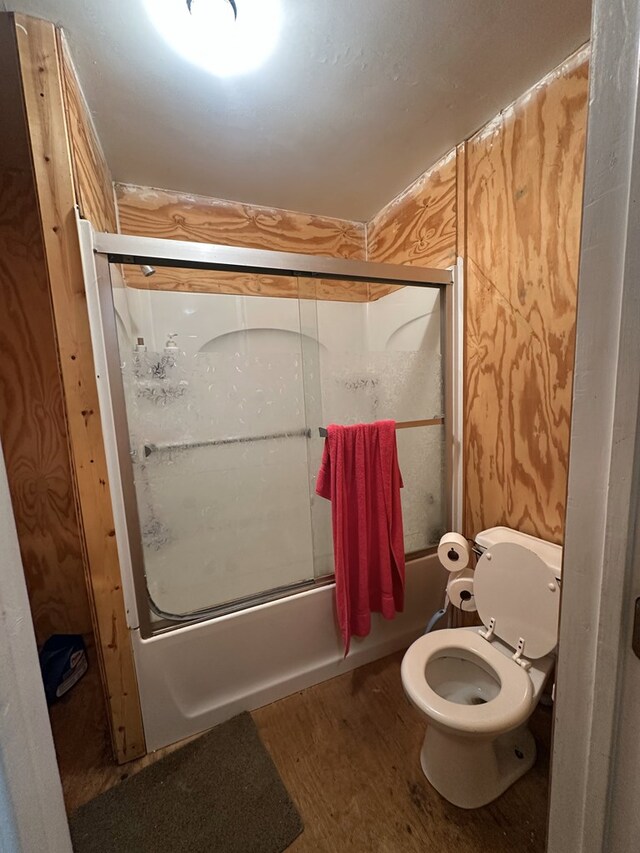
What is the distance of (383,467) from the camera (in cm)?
153

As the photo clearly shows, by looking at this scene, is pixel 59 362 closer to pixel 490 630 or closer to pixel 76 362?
pixel 76 362

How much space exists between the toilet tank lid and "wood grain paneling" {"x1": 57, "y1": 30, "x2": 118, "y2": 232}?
1.87 metres

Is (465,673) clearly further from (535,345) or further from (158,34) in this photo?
(158,34)

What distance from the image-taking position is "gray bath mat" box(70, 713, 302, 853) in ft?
3.30

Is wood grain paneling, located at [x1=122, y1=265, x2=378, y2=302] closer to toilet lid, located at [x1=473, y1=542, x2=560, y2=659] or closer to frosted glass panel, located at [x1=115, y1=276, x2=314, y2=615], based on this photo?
frosted glass panel, located at [x1=115, y1=276, x2=314, y2=615]

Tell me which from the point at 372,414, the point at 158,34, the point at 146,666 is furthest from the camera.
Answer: the point at 372,414

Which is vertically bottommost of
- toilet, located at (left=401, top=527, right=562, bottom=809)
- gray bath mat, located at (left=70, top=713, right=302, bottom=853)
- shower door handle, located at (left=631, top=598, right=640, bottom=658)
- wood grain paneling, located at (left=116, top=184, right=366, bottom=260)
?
gray bath mat, located at (left=70, top=713, right=302, bottom=853)

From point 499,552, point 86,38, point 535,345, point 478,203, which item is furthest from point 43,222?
point 499,552

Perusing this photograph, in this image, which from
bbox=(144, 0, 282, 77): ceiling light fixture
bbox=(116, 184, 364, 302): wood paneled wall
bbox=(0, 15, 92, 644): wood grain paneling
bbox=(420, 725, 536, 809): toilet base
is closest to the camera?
bbox=(144, 0, 282, 77): ceiling light fixture

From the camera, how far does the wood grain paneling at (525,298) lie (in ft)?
3.79

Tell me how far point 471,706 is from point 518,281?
1.49m

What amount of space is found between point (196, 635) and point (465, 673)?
3.47 feet

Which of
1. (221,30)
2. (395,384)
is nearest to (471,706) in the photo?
(395,384)

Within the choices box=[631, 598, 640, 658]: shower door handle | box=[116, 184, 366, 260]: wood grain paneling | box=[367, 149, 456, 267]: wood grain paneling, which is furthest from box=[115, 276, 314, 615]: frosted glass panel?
box=[631, 598, 640, 658]: shower door handle
